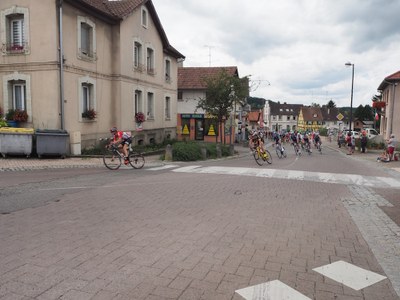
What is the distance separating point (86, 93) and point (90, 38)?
9.09 ft

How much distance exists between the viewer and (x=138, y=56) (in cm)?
2341

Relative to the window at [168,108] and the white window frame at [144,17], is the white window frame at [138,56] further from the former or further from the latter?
the window at [168,108]

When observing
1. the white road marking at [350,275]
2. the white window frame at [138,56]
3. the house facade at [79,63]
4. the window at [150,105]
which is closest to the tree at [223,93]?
the window at [150,105]

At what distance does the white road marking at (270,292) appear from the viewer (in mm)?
3699

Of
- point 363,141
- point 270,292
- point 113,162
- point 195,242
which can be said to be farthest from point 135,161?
point 363,141

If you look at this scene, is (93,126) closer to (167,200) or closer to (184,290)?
(167,200)

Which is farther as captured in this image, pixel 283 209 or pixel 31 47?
A: pixel 31 47

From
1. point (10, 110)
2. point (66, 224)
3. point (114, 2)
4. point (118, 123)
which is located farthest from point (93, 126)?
point (66, 224)

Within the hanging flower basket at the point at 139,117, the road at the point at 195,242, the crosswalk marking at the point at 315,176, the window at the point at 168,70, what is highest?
the window at the point at 168,70

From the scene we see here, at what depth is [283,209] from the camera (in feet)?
25.1

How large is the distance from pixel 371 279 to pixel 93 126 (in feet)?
54.8

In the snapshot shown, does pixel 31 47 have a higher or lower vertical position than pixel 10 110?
higher

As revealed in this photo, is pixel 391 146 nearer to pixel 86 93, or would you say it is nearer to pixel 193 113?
pixel 86 93

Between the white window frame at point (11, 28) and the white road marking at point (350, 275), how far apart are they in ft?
52.8
